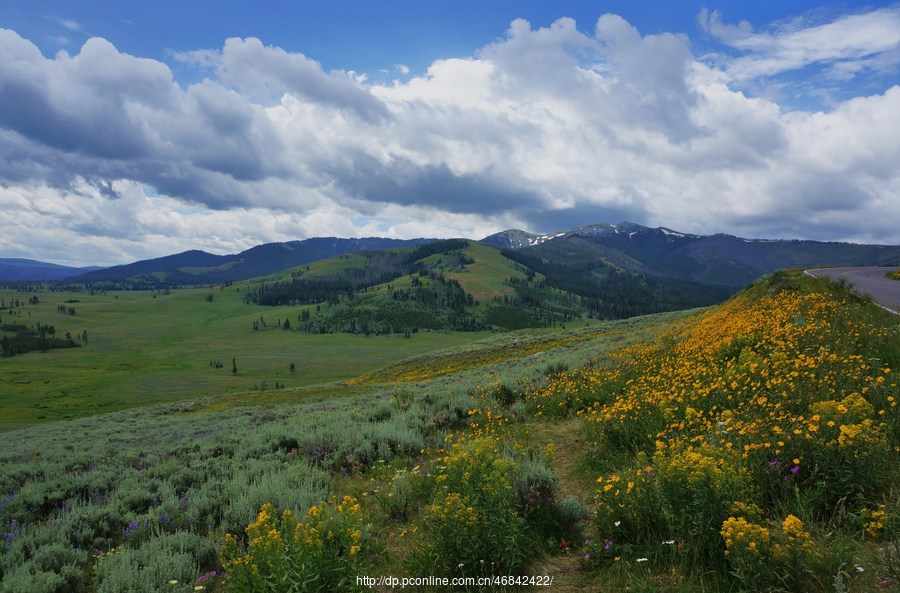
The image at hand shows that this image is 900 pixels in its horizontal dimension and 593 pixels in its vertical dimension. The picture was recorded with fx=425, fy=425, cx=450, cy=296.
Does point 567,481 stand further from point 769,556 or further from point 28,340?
point 28,340

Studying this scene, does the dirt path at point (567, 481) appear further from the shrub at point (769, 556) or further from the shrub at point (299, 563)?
the shrub at point (299, 563)

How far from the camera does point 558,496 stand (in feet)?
20.0

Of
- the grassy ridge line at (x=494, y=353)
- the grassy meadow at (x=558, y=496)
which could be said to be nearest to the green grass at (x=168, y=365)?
the grassy ridge line at (x=494, y=353)

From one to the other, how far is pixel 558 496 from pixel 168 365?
6126 inches

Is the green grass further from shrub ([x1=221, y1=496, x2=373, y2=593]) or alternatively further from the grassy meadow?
shrub ([x1=221, y1=496, x2=373, y2=593])

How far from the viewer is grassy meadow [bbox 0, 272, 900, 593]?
4031 mm

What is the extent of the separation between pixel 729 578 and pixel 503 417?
288 inches

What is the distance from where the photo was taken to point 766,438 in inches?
201

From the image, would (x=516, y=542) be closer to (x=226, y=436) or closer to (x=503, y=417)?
(x=503, y=417)

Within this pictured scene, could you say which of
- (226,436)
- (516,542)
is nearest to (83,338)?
(226,436)

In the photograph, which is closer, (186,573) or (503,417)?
(186,573)

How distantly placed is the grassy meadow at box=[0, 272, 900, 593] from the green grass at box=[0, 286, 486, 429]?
265ft

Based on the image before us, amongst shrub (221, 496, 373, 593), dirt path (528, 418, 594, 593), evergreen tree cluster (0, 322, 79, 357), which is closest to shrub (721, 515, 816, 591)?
dirt path (528, 418, 594, 593)

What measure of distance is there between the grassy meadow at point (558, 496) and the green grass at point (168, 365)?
80.8m
